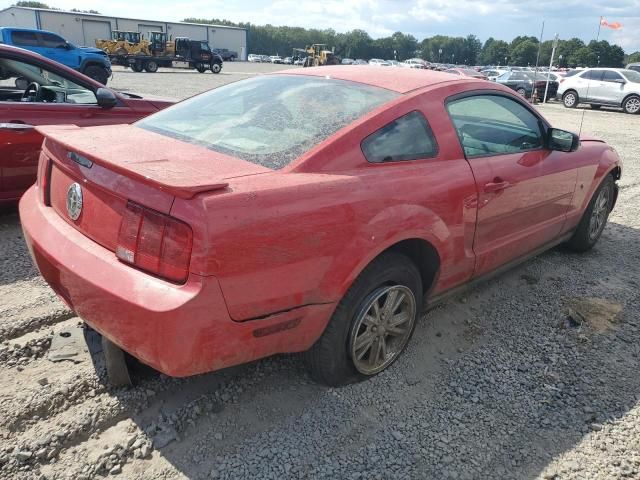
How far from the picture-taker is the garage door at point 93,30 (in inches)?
1998

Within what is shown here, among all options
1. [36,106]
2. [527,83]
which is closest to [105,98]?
[36,106]

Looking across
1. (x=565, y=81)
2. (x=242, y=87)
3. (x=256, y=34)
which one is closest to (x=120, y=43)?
(x=565, y=81)

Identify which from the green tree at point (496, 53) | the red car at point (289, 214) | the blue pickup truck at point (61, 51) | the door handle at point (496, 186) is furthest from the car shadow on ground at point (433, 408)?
the green tree at point (496, 53)

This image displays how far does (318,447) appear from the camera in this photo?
7.55 feet

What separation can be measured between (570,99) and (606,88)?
168 centimetres

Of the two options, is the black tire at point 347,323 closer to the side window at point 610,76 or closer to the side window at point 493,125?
the side window at point 493,125

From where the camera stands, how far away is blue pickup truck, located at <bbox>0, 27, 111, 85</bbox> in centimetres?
1995

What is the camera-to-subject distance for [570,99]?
20703 mm

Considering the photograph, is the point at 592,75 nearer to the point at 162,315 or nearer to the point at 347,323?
the point at 347,323

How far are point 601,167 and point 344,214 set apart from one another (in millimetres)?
3135

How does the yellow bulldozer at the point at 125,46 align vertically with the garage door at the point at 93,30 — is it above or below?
below

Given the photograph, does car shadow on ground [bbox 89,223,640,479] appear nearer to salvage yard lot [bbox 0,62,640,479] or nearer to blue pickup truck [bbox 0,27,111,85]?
salvage yard lot [bbox 0,62,640,479]

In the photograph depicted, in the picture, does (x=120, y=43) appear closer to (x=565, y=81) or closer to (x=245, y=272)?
(x=565, y=81)

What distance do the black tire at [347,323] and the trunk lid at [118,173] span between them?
28.9 inches
